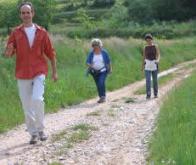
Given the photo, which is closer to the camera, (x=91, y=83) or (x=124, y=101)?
(x=124, y=101)

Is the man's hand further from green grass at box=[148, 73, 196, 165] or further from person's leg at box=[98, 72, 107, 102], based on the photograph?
person's leg at box=[98, 72, 107, 102]

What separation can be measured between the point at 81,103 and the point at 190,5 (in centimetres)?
6040

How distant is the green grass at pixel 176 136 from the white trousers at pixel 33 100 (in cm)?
193

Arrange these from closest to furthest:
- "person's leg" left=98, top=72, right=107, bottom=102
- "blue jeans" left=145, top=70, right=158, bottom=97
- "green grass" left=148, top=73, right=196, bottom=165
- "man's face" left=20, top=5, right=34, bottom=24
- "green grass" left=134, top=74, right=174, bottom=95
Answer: "green grass" left=148, top=73, right=196, bottom=165 → "man's face" left=20, top=5, right=34, bottom=24 → "person's leg" left=98, top=72, right=107, bottom=102 → "blue jeans" left=145, top=70, right=158, bottom=97 → "green grass" left=134, top=74, right=174, bottom=95

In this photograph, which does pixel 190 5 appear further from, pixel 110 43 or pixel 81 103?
pixel 81 103

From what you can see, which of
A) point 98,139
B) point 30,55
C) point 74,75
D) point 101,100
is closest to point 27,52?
point 30,55

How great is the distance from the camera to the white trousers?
10344mm

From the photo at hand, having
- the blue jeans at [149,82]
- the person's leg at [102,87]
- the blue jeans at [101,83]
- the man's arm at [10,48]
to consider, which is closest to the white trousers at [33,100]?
the man's arm at [10,48]

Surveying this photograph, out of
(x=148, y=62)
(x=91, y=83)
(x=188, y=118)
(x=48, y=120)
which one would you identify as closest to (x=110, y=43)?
(x=91, y=83)

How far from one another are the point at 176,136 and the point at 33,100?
7.91 ft

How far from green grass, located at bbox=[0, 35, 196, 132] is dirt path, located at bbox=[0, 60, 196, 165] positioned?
70cm

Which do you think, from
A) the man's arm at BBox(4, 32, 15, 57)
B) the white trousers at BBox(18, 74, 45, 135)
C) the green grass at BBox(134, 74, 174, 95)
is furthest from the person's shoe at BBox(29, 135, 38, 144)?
the green grass at BBox(134, 74, 174, 95)

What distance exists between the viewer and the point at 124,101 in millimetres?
17344

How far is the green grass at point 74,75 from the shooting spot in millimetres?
15015
